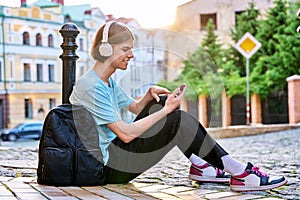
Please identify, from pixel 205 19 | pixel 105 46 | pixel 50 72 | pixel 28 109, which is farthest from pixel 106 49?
pixel 205 19

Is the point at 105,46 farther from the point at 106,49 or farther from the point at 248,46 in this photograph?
the point at 248,46

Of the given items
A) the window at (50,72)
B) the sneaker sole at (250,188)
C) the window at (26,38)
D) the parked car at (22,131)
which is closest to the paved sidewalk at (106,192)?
the sneaker sole at (250,188)

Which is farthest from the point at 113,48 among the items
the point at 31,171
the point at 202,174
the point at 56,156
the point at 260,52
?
the point at 260,52

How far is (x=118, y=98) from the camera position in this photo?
8.42 ft

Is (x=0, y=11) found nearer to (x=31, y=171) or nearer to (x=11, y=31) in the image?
(x=11, y=31)

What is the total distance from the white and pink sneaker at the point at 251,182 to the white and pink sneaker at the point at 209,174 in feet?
0.65

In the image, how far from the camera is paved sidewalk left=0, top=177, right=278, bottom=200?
2.12 meters

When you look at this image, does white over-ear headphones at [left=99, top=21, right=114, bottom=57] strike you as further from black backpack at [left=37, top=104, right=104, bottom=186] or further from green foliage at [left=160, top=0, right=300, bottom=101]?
green foliage at [left=160, top=0, right=300, bottom=101]

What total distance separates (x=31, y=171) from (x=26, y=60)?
38.3 ft

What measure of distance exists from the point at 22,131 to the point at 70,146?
11839 millimetres

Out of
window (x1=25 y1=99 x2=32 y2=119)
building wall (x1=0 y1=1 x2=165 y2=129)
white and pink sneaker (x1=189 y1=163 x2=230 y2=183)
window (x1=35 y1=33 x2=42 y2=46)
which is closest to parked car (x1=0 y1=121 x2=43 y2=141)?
building wall (x1=0 y1=1 x2=165 y2=129)

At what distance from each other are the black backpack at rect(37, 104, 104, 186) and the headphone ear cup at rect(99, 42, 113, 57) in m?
0.22

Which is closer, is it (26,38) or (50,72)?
(26,38)

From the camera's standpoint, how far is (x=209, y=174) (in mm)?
2527
